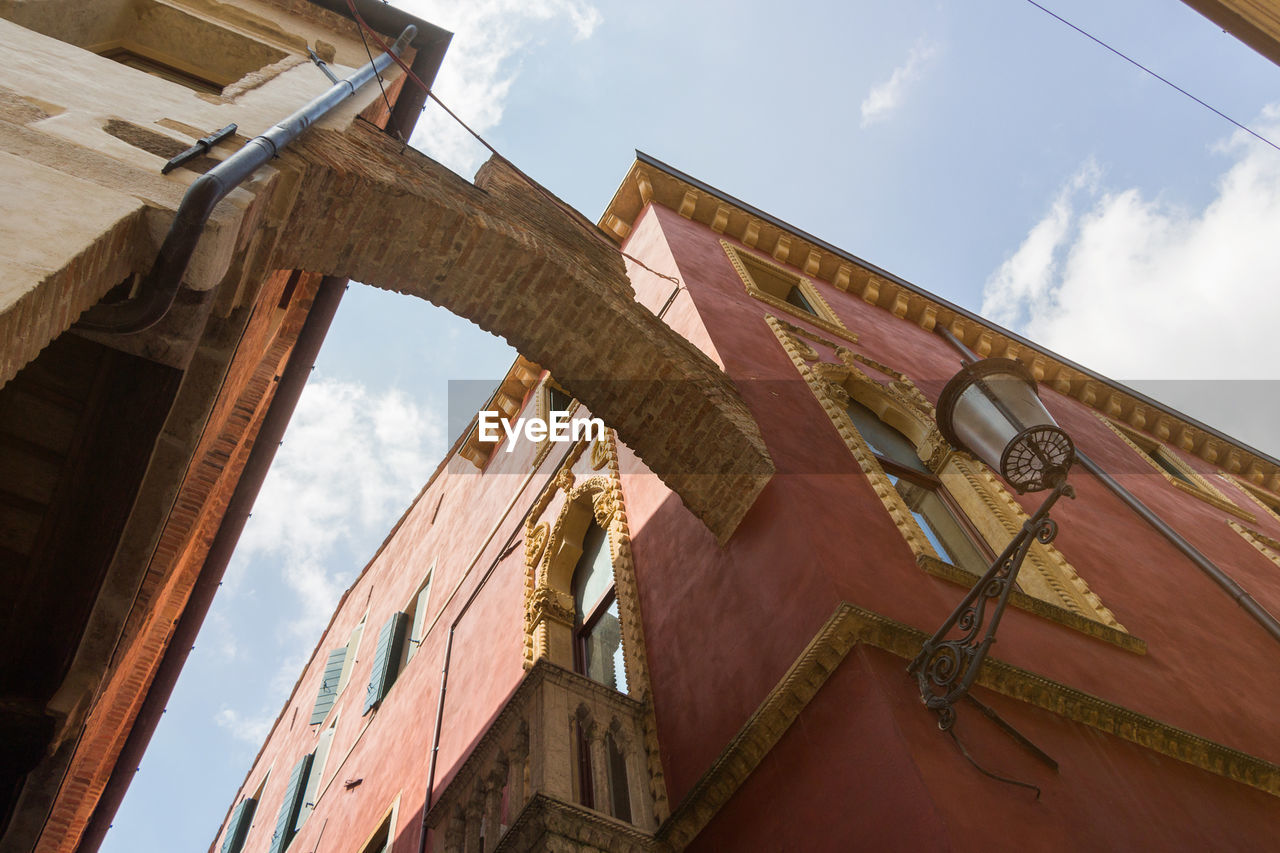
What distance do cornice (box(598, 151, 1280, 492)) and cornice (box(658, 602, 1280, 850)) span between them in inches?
274

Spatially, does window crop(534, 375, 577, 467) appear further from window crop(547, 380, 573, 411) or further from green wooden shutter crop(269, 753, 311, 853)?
green wooden shutter crop(269, 753, 311, 853)

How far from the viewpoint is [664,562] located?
20.0 feet

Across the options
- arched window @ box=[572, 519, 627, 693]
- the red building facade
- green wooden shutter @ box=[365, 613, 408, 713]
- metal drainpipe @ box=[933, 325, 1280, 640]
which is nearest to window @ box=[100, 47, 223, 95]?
the red building facade

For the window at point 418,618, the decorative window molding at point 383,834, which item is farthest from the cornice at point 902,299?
the decorative window molding at point 383,834

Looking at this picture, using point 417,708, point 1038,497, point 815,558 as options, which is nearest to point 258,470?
point 417,708

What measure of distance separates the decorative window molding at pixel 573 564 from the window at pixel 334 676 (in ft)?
16.3

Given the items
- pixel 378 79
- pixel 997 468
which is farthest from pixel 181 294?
pixel 997 468

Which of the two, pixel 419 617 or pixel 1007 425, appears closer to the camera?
pixel 1007 425

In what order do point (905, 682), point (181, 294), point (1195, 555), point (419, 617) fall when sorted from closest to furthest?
point (181, 294), point (905, 682), point (1195, 555), point (419, 617)

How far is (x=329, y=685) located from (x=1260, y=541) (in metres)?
11.3

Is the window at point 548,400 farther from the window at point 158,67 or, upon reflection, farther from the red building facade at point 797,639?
the window at point 158,67

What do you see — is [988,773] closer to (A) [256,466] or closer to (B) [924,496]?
(B) [924,496]

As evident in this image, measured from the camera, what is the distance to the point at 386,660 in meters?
10.3

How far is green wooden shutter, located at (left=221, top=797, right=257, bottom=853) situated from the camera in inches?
488
